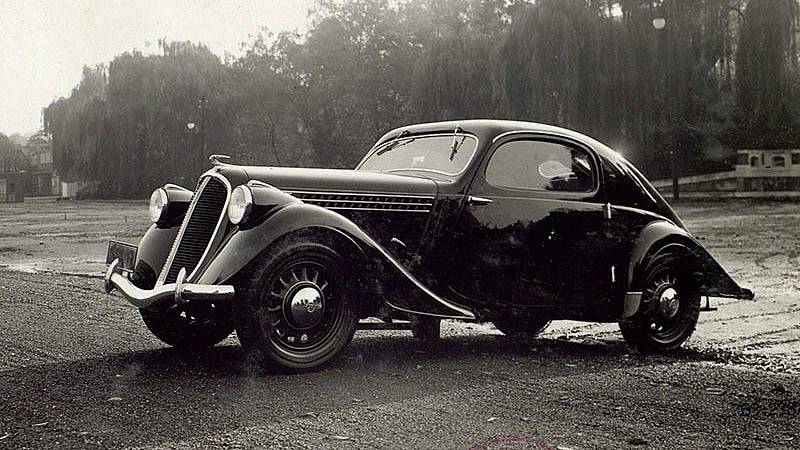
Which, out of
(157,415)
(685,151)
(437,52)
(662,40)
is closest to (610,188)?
(157,415)

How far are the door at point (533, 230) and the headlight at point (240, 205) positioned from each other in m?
1.54

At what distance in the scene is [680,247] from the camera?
6676 millimetres

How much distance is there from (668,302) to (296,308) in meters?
3.05

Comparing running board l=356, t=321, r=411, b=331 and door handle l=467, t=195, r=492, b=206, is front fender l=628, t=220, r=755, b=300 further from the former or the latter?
running board l=356, t=321, r=411, b=331

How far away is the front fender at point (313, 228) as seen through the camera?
16.7 ft

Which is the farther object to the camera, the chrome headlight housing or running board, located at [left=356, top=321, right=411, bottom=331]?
the chrome headlight housing

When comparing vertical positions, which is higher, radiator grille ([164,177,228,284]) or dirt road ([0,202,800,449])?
radiator grille ([164,177,228,284])

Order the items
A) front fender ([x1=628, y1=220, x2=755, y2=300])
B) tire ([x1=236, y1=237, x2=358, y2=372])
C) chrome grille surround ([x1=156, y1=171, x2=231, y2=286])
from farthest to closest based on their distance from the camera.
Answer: front fender ([x1=628, y1=220, x2=755, y2=300]) < chrome grille surround ([x1=156, y1=171, x2=231, y2=286]) < tire ([x1=236, y1=237, x2=358, y2=372])

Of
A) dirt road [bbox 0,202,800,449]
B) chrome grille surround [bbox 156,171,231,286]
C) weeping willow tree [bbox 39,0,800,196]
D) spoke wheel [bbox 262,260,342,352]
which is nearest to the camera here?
dirt road [bbox 0,202,800,449]

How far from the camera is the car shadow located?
407 cm

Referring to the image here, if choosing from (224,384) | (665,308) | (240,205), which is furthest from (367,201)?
(665,308)

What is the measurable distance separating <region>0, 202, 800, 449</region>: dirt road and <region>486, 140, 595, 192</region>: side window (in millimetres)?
1245

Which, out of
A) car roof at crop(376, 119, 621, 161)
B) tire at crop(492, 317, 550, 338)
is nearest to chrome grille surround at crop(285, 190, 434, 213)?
car roof at crop(376, 119, 621, 161)

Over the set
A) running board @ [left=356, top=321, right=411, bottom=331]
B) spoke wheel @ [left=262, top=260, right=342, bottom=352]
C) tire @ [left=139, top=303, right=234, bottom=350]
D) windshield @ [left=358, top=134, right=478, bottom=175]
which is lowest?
tire @ [left=139, top=303, right=234, bottom=350]
